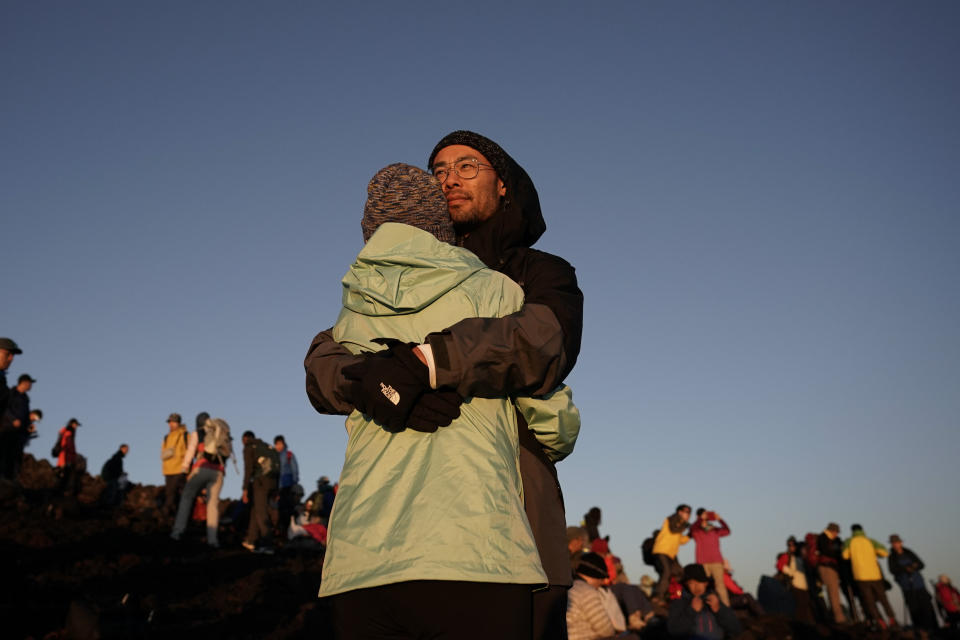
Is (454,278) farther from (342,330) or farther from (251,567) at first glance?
(251,567)

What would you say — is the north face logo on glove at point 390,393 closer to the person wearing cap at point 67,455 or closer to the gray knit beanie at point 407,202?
the gray knit beanie at point 407,202

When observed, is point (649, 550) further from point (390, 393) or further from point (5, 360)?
point (390, 393)

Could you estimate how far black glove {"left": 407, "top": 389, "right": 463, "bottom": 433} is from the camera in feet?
6.07

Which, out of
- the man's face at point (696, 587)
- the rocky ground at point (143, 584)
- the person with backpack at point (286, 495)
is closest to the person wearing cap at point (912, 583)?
the rocky ground at point (143, 584)

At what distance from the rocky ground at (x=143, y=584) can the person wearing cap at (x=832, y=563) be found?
5.73 ft

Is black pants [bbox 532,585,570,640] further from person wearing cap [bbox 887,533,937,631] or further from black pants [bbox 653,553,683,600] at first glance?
person wearing cap [bbox 887,533,937,631]

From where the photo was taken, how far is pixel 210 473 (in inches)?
484

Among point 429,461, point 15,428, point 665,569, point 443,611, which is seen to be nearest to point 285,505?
point 15,428

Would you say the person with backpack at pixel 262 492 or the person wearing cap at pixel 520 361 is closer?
the person wearing cap at pixel 520 361

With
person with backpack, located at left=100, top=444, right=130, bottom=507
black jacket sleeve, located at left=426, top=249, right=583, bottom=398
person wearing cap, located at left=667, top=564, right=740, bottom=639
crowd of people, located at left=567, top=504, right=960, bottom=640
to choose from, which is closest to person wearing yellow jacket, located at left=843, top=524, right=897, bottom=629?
crowd of people, located at left=567, top=504, right=960, bottom=640

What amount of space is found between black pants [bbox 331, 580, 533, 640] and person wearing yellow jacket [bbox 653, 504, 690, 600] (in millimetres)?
12757

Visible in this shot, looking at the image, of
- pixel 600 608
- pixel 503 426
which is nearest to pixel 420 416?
pixel 503 426

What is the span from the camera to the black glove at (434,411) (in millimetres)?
1852

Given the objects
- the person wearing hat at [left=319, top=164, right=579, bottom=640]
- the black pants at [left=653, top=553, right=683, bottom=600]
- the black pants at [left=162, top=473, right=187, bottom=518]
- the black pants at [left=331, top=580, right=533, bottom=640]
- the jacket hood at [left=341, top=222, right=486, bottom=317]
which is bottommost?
the black pants at [left=331, top=580, right=533, bottom=640]
